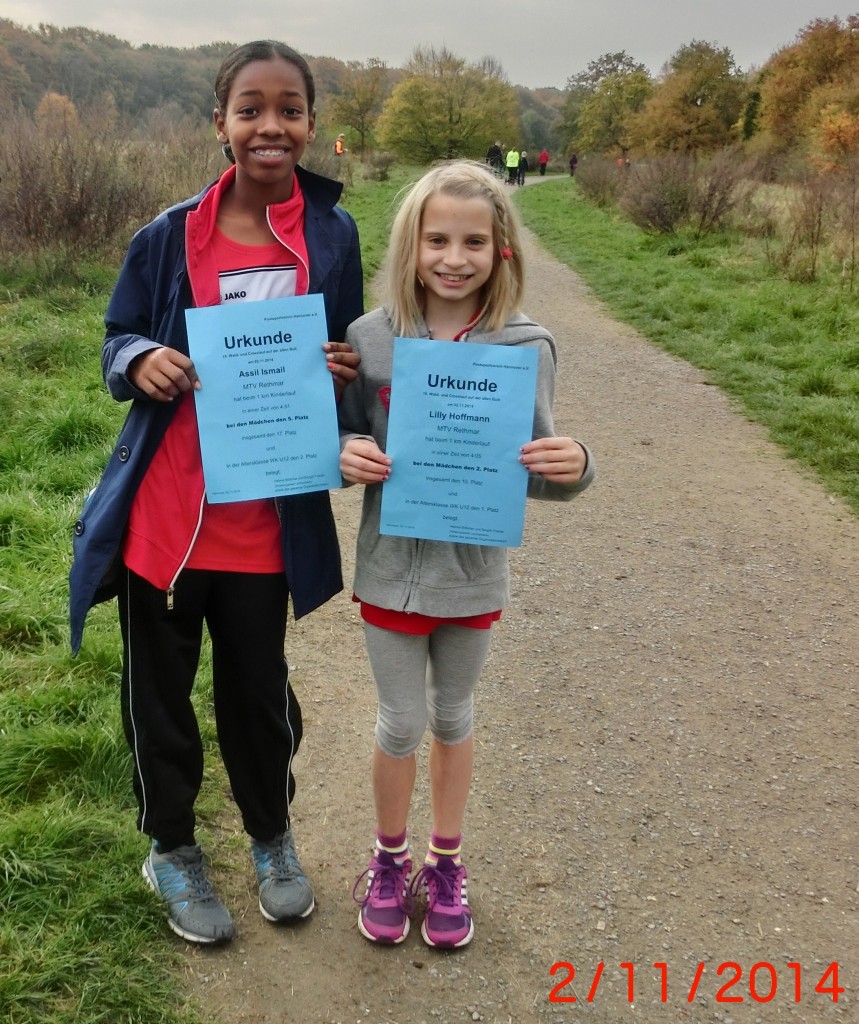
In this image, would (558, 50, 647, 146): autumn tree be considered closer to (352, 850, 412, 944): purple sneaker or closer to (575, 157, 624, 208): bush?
(575, 157, 624, 208): bush

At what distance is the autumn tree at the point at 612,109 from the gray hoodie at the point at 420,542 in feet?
162

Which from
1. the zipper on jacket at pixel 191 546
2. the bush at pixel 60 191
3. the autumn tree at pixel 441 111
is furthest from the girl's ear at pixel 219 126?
the autumn tree at pixel 441 111

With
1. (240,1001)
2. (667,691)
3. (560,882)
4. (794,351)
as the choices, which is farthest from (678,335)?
(240,1001)

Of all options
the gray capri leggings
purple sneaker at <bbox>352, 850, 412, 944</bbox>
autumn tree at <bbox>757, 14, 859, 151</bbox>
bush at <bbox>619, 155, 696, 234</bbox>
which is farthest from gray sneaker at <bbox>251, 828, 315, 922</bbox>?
autumn tree at <bbox>757, 14, 859, 151</bbox>

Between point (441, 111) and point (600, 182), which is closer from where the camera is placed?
point (600, 182)

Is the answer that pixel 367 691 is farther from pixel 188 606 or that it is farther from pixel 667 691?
pixel 188 606

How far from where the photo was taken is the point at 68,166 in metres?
9.79

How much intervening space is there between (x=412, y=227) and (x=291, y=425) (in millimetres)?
534

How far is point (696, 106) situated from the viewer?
36250 mm

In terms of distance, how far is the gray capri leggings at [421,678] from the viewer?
83.0 inches

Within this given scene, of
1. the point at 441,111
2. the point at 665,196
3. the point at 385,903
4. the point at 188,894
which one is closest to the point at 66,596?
the point at 188,894

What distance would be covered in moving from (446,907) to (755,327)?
8137 mm

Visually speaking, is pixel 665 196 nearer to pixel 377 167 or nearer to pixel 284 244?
pixel 284 244
